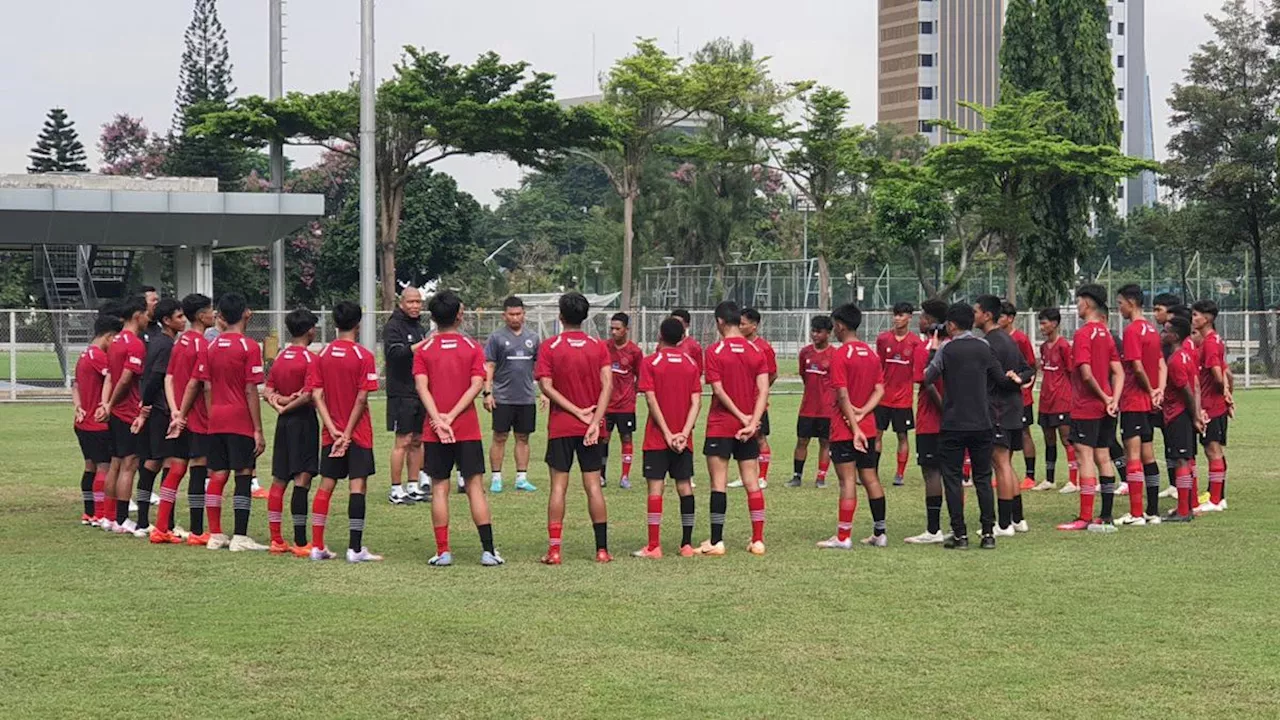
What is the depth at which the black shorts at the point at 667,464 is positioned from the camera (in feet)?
36.6

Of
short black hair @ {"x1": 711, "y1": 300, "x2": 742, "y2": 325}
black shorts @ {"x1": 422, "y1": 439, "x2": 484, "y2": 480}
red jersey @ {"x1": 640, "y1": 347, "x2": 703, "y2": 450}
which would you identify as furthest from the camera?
short black hair @ {"x1": 711, "y1": 300, "x2": 742, "y2": 325}

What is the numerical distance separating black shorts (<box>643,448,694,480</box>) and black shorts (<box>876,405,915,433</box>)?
5.12m

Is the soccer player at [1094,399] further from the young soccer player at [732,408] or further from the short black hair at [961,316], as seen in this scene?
the young soccer player at [732,408]

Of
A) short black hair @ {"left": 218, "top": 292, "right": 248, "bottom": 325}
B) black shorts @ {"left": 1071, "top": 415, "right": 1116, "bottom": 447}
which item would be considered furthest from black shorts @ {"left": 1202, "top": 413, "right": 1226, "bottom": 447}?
short black hair @ {"left": 218, "top": 292, "right": 248, "bottom": 325}

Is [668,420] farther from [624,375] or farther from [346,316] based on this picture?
[624,375]

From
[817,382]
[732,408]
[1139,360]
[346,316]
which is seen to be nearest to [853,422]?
[732,408]

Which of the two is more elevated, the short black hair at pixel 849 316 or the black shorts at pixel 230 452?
the short black hair at pixel 849 316

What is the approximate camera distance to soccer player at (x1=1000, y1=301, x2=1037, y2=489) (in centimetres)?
A: 1365

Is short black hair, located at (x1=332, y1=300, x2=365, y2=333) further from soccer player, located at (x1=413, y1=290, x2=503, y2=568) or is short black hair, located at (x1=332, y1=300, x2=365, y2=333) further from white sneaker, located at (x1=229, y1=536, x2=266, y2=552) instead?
white sneaker, located at (x1=229, y1=536, x2=266, y2=552)

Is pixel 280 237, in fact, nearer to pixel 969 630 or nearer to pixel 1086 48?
pixel 1086 48

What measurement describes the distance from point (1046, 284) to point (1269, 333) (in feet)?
26.9

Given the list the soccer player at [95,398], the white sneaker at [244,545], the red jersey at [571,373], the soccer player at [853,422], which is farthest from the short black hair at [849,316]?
the soccer player at [95,398]

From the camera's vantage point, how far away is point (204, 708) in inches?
271

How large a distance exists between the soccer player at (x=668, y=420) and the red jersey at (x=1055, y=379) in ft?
17.6
